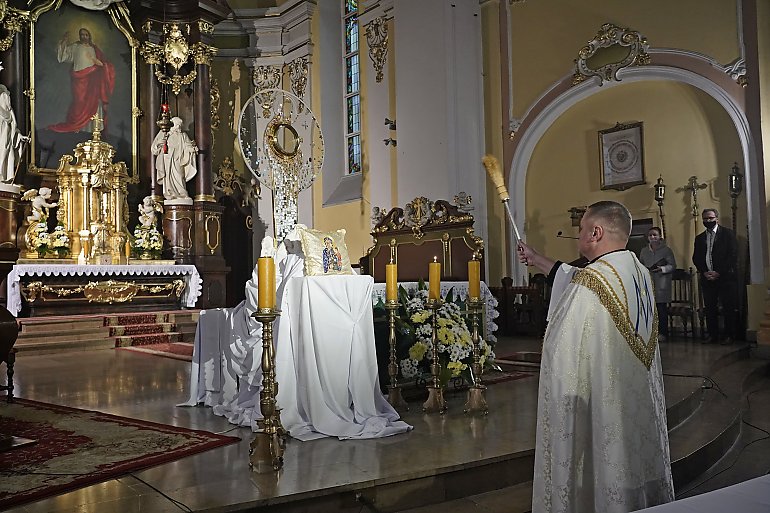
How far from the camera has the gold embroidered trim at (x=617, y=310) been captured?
8.43 ft

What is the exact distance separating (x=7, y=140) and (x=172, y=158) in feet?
8.66

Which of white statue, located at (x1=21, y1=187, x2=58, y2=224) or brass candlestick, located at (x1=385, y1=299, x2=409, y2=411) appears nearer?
brass candlestick, located at (x1=385, y1=299, x2=409, y2=411)

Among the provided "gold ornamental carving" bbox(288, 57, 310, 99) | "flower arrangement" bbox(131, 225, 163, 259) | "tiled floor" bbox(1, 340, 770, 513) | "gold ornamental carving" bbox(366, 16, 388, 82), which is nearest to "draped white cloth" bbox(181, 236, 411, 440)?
"tiled floor" bbox(1, 340, 770, 513)

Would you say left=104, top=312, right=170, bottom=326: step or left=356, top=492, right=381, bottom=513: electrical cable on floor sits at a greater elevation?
left=104, top=312, right=170, bottom=326: step

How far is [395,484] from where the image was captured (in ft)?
10.2

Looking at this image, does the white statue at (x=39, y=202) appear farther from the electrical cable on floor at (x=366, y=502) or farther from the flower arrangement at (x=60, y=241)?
the electrical cable on floor at (x=366, y=502)

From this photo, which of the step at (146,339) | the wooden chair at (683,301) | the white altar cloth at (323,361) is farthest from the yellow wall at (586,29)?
the white altar cloth at (323,361)

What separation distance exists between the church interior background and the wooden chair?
277mm

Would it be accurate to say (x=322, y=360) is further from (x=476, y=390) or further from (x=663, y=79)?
(x=663, y=79)

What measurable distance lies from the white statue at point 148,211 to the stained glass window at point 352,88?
3.80 meters

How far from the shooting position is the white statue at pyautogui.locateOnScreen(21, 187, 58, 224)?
10.7 meters

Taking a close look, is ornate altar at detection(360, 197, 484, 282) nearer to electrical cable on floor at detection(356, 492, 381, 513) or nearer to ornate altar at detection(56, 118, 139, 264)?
ornate altar at detection(56, 118, 139, 264)

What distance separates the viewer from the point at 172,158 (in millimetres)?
11969

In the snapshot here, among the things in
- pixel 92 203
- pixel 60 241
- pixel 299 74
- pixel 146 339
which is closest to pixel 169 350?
pixel 146 339
